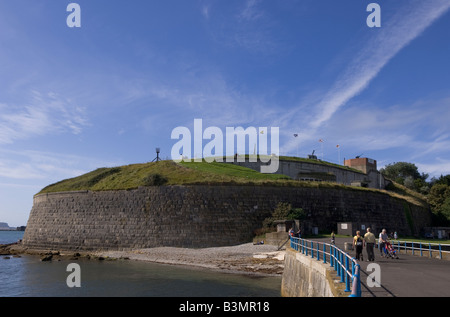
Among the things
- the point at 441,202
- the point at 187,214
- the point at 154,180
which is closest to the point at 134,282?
the point at 187,214

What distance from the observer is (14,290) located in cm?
2130

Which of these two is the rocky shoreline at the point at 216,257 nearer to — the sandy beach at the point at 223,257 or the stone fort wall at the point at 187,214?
the sandy beach at the point at 223,257

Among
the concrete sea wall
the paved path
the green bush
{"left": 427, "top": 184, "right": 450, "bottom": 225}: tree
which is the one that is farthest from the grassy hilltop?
the paved path

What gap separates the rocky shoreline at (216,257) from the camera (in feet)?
83.3

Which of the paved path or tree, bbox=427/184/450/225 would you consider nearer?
the paved path

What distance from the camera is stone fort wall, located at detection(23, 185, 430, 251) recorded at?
35312mm

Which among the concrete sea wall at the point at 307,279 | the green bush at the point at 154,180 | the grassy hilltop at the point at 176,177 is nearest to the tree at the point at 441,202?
the grassy hilltop at the point at 176,177

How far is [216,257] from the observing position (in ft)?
97.6

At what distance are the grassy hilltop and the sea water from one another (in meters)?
11.7

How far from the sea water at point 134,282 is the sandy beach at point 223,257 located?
1481mm

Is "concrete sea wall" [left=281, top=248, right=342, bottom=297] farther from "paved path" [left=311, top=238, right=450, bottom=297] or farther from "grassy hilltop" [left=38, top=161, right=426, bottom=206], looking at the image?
"grassy hilltop" [left=38, top=161, right=426, bottom=206]

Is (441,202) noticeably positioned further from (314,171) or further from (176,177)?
(176,177)

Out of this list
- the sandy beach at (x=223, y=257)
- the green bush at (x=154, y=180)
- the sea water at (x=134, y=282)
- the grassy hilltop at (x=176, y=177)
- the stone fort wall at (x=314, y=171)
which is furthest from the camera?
the stone fort wall at (x=314, y=171)

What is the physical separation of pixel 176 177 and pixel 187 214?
602cm
